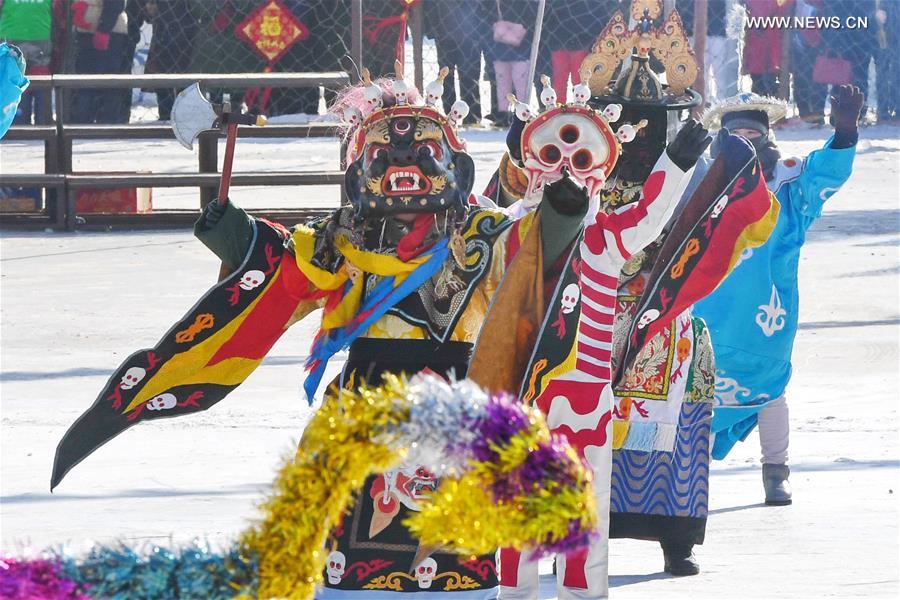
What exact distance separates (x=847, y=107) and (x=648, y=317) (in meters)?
1.37

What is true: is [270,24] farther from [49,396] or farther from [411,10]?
[49,396]

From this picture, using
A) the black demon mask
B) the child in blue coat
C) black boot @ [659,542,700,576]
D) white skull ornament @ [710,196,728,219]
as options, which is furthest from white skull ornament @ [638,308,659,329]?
the child in blue coat

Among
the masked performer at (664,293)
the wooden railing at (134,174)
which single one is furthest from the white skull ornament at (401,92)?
the wooden railing at (134,174)

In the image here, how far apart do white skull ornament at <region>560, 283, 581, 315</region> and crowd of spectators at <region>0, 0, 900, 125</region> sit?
7646 millimetres

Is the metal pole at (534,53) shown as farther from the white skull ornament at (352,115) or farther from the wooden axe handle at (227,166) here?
the wooden axe handle at (227,166)

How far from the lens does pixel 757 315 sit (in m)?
6.28

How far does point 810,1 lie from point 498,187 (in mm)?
8836

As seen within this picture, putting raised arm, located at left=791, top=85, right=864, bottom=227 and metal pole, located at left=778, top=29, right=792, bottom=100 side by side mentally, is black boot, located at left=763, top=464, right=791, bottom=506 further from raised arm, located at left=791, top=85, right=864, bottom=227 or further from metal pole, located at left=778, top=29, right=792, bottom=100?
metal pole, located at left=778, top=29, right=792, bottom=100

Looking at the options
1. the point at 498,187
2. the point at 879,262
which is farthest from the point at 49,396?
the point at 879,262

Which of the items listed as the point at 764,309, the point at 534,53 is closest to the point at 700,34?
the point at 534,53

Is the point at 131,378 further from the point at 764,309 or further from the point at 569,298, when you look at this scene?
the point at 764,309

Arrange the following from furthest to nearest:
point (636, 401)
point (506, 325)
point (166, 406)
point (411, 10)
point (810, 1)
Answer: point (810, 1) → point (411, 10) → point (636, 401) → point (166, 406) → point (506, 325)

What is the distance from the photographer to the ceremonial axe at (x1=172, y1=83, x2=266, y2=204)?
13.8 feet

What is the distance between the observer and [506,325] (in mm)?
4137
